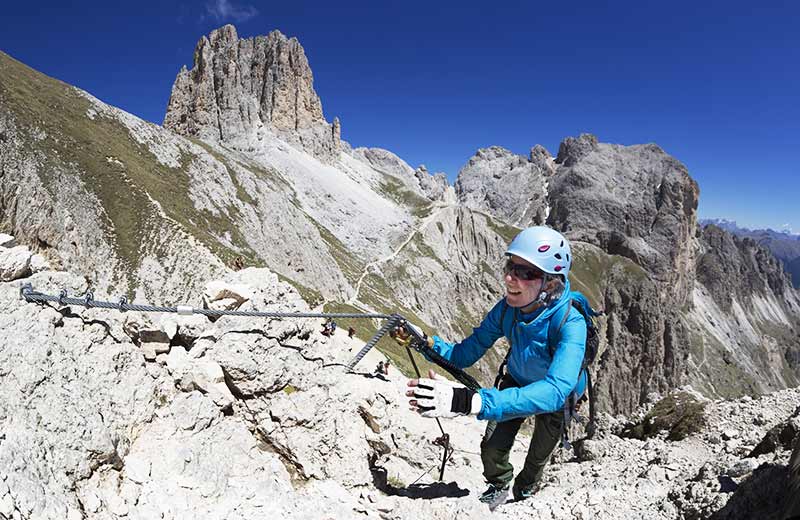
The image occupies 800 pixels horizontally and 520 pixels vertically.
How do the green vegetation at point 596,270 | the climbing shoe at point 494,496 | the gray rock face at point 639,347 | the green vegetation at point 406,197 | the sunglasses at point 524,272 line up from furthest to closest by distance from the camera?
the green vegetation at point 596,270 → the green vegetation at point 406,197 → the gray rock face at point 639,347 → the climbing shoe at point 494,496 → the sunglasses at point 524,272

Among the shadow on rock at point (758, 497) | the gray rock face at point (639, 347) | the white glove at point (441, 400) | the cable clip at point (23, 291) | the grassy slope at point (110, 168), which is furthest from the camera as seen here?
the gray rock face at point (639, 347)

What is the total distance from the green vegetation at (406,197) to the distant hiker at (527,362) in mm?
121188

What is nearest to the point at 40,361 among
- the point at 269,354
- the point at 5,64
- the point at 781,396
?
the point at 269,354

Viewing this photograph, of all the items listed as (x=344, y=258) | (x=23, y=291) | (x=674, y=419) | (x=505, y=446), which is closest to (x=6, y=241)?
(x=23, y=291)

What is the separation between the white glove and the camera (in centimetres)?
532

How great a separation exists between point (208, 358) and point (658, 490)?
8.79 meters

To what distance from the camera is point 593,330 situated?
21.5 ft

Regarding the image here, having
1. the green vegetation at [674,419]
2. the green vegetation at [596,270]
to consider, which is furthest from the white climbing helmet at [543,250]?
the green vegetation at [596,270]

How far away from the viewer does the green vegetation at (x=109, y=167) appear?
36344 mm

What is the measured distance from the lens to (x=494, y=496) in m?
7.66

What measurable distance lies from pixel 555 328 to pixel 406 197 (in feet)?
459

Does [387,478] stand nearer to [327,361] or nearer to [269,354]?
[327,361]

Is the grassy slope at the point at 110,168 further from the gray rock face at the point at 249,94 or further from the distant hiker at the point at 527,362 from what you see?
the gray rock face at the point at 249,94

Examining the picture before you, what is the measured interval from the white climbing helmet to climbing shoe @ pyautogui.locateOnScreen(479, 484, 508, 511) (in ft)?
14.1
